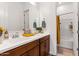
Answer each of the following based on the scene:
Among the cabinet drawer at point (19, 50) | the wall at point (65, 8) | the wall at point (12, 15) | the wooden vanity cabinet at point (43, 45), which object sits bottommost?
the wooden vanity cabinet at point (43, 45)

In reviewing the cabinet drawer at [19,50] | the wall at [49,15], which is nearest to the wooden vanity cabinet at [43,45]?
the wall at [49,15]

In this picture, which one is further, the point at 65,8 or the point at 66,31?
the point at 66,31

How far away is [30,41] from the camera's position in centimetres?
168

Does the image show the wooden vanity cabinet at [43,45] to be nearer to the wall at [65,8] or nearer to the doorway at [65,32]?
the doorway at [65,32]

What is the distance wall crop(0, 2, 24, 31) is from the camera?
1751 mm

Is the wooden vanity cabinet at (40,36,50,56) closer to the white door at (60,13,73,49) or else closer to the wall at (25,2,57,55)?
Result: the wall at (25,2,57,55)

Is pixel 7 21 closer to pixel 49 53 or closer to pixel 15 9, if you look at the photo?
pixel 15 9

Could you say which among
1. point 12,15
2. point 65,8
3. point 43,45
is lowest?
point 43,45

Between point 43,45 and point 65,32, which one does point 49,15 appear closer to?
point 43,45

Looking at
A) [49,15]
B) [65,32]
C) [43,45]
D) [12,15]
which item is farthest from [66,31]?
[12,15]

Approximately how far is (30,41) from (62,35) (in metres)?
2.47

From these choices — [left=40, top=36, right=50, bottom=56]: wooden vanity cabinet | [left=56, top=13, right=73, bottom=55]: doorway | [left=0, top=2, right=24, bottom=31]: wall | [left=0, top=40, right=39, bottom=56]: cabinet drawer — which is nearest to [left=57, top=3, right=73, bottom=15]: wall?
[left=56, top=13, right=73, bottom=55]: doorway

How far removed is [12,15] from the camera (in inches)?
74.3

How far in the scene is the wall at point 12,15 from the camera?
175cm
